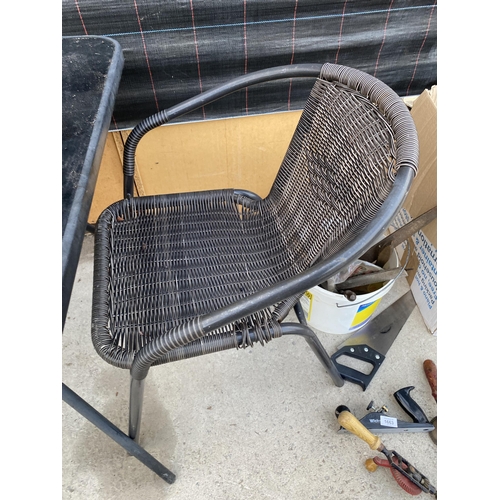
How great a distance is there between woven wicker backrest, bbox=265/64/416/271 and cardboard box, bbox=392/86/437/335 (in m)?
0.49

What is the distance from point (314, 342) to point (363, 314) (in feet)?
1.18

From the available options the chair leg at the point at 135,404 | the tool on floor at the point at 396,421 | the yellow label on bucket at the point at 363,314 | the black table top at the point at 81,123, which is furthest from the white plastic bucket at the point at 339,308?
the black table top at the point at 81,123

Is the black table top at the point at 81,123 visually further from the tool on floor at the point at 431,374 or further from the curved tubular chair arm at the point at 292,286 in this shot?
the tool on floor at the point at 431,374

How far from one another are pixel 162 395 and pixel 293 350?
17.8 inches

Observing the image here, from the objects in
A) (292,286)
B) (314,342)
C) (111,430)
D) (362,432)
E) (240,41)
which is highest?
(240,41)

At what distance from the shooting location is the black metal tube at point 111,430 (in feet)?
2.39

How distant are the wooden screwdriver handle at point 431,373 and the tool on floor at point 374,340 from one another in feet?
0.42

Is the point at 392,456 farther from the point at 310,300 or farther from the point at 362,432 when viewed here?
the point at 310,300

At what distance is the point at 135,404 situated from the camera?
88 centimetres

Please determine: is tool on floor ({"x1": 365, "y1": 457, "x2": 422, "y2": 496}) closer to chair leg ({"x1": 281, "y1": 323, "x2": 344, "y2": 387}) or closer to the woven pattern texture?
chair leg ({"x1": 281, "y1": 323, "x2": 344, "y2": 387})

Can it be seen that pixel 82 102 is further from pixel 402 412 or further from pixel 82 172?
pixel 402 412

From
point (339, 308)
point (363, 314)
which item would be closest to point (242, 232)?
point (339, 308)

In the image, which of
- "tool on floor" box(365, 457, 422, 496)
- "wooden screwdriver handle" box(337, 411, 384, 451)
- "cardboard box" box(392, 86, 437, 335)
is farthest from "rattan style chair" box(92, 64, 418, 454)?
"cardboard box" box(392, 86, 437, 335)

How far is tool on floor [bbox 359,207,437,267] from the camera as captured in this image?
1149mm
